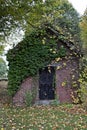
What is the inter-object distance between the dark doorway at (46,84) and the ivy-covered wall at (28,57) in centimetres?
76

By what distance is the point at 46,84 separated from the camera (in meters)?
22.2

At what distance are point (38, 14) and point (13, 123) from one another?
901 cm

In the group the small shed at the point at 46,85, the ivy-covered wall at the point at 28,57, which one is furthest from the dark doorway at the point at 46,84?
the ivy-covered wall at the point at 28,57

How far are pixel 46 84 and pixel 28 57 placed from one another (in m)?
2.34

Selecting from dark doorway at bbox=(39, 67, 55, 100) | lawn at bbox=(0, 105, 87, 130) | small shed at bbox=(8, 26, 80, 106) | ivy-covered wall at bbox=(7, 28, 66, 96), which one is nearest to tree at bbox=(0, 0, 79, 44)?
ivy-covered wall at bbox=(7, 28, 66, 96)

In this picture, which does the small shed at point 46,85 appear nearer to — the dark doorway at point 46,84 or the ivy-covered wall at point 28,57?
the dark doorway at point 46,84

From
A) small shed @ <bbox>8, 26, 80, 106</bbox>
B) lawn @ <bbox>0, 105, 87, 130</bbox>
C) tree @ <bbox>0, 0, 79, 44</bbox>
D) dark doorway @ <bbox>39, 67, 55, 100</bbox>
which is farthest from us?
dark doorway @ <bbox>39, 67, 55, 100</bbox>

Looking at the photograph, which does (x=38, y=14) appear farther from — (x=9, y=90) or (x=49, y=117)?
(x=49, y=117)

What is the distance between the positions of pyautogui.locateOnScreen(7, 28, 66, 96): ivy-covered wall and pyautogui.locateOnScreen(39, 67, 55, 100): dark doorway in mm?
761

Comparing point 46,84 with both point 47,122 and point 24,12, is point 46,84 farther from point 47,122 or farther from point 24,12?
point 47,122

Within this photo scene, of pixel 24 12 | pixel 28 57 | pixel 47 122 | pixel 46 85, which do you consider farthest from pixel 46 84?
pixel 47 122

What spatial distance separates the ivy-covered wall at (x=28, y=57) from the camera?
70.4 ft

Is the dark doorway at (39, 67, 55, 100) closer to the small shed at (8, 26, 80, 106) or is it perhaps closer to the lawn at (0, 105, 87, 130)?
the small shed at (8, 26, 80, 106)

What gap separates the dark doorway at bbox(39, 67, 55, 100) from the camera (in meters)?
22.0
